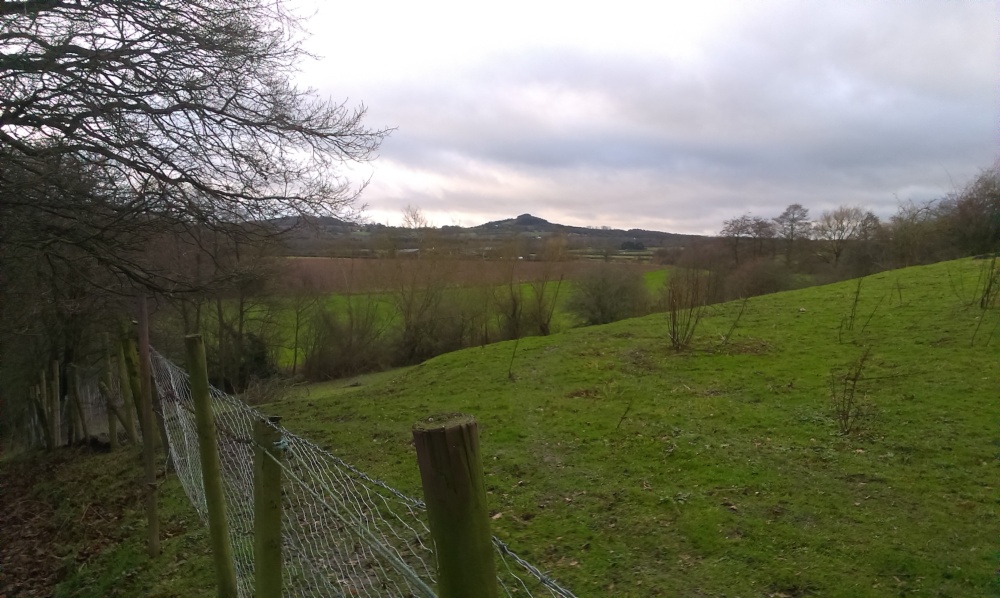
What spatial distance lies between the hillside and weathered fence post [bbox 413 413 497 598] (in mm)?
2775

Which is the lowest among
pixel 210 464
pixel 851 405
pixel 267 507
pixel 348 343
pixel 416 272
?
pixel 348 343

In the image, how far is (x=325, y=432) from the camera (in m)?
8.99

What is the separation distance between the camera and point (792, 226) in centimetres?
3222

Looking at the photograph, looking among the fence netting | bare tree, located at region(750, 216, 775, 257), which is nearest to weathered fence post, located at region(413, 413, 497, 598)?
the fence netting

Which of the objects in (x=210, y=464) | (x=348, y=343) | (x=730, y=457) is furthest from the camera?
(x=348, y=343)

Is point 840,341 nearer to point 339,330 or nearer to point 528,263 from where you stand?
point 528,263

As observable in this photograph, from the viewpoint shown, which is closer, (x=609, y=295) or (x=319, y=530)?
(x=319, y=530)

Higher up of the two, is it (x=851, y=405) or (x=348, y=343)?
(x=851, y=405)

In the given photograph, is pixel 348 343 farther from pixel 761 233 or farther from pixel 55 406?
pixel 761 233

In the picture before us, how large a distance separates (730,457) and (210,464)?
15.1 feet

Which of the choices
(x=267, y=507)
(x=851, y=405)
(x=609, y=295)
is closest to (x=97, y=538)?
(x=267, y=507)

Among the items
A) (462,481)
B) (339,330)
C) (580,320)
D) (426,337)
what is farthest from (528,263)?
(462,481)

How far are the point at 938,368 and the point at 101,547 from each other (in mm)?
10577

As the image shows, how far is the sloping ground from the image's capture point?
5273 millimetres
